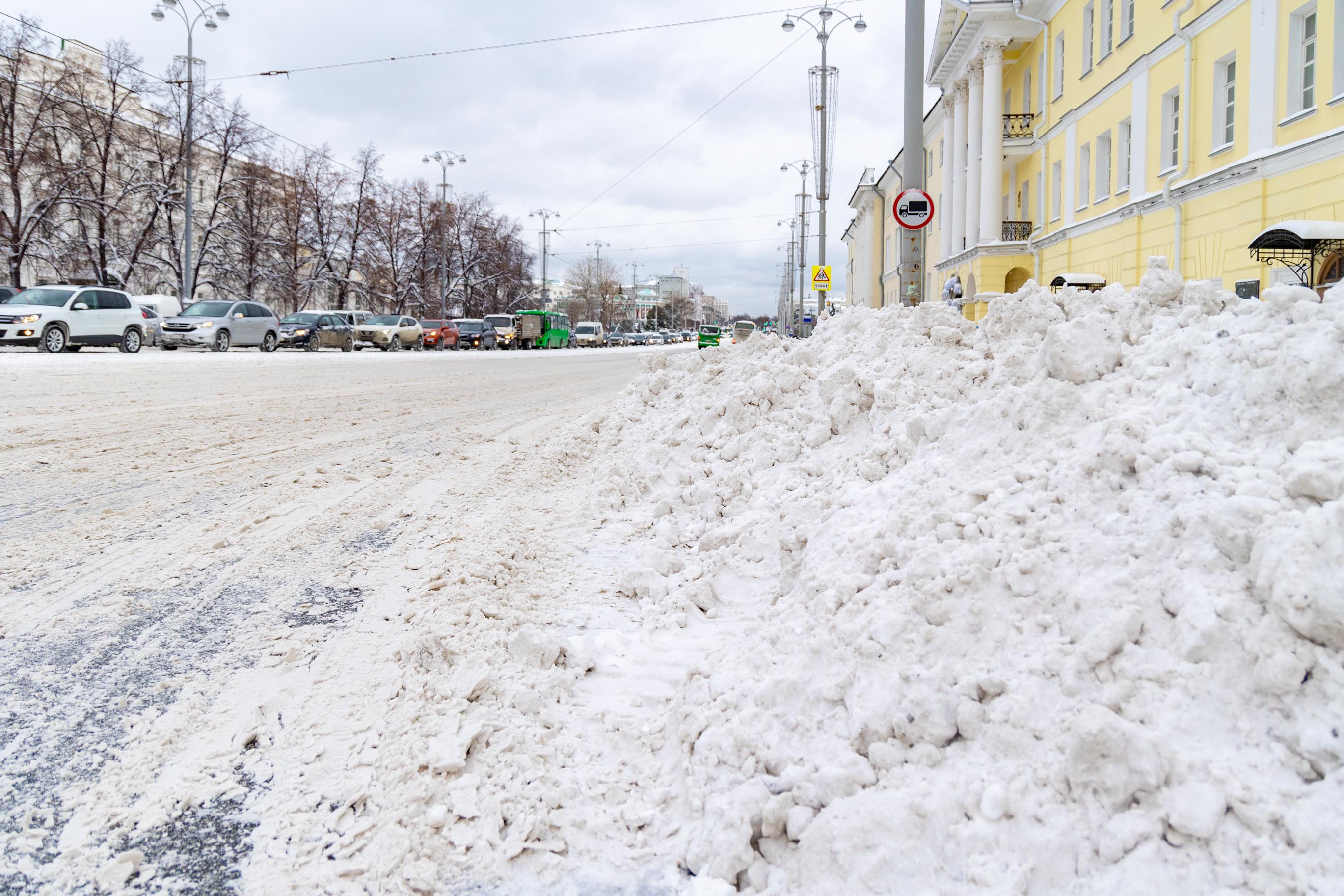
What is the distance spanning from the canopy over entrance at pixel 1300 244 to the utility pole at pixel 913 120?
17.6ft

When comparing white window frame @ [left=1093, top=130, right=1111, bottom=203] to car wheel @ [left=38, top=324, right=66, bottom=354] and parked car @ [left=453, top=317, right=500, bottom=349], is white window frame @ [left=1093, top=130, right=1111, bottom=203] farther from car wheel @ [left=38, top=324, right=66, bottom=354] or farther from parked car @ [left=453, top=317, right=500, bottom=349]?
parked car @ [left=453, top=317, right=500, bottom=349]

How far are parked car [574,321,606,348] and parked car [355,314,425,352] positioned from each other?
25707mm

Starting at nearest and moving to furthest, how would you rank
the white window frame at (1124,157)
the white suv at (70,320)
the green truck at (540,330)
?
the white suv at (70,320), the white window frame at (1124,157), the green truck at (540,330)

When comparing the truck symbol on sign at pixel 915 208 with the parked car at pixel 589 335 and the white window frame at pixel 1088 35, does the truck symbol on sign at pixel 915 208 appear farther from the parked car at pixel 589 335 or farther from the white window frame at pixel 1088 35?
the parked car at pixel 589 335

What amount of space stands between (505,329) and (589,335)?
18566 millimetres

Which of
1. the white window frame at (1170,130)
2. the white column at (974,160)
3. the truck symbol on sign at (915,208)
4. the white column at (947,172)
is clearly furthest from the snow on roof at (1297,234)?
the white column at (947,172)

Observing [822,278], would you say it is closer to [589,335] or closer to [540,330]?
[540,330]

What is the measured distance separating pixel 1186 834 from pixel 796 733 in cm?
99

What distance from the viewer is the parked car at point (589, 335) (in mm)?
65938

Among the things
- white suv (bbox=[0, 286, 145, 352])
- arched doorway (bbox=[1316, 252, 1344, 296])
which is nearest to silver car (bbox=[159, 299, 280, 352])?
white suv (bbox=[0, 286, 145, 352])

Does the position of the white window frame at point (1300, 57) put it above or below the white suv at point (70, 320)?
above

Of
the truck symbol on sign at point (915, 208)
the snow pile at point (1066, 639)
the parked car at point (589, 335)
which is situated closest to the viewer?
the snow pile at point (1066, 639)

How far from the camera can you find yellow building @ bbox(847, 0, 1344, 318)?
13273mm

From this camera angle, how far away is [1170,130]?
58.6ft
